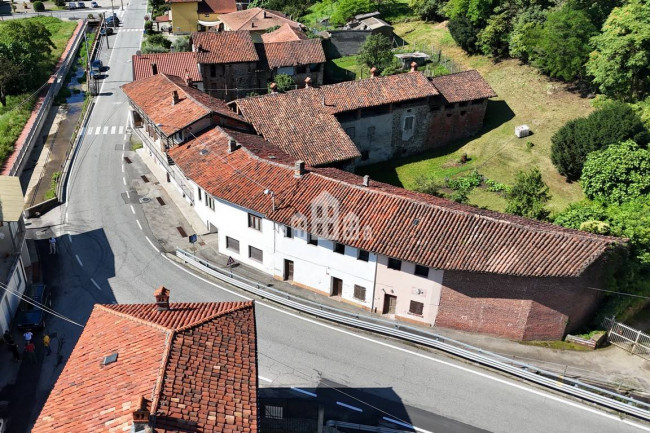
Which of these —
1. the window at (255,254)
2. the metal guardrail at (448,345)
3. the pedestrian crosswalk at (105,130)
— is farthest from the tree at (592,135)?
the pedestrian crosswalk at (105,130)

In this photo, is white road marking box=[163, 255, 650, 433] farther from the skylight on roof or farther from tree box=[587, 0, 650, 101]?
tree box=[587, 0, 650, 101]

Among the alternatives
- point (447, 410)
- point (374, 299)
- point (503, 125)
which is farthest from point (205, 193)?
point (503, 125)

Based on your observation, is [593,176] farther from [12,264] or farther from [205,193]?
[12,264]

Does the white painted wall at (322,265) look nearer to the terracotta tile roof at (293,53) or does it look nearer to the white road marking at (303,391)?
the white road marking at (303,391)

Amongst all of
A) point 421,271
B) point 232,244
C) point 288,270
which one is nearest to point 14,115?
point 232,244

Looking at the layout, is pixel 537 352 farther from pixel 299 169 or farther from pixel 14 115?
pixel 14 115

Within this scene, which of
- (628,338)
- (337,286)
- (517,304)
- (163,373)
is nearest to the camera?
(163,373)

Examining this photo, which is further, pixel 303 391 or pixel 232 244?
pixel 232 244
